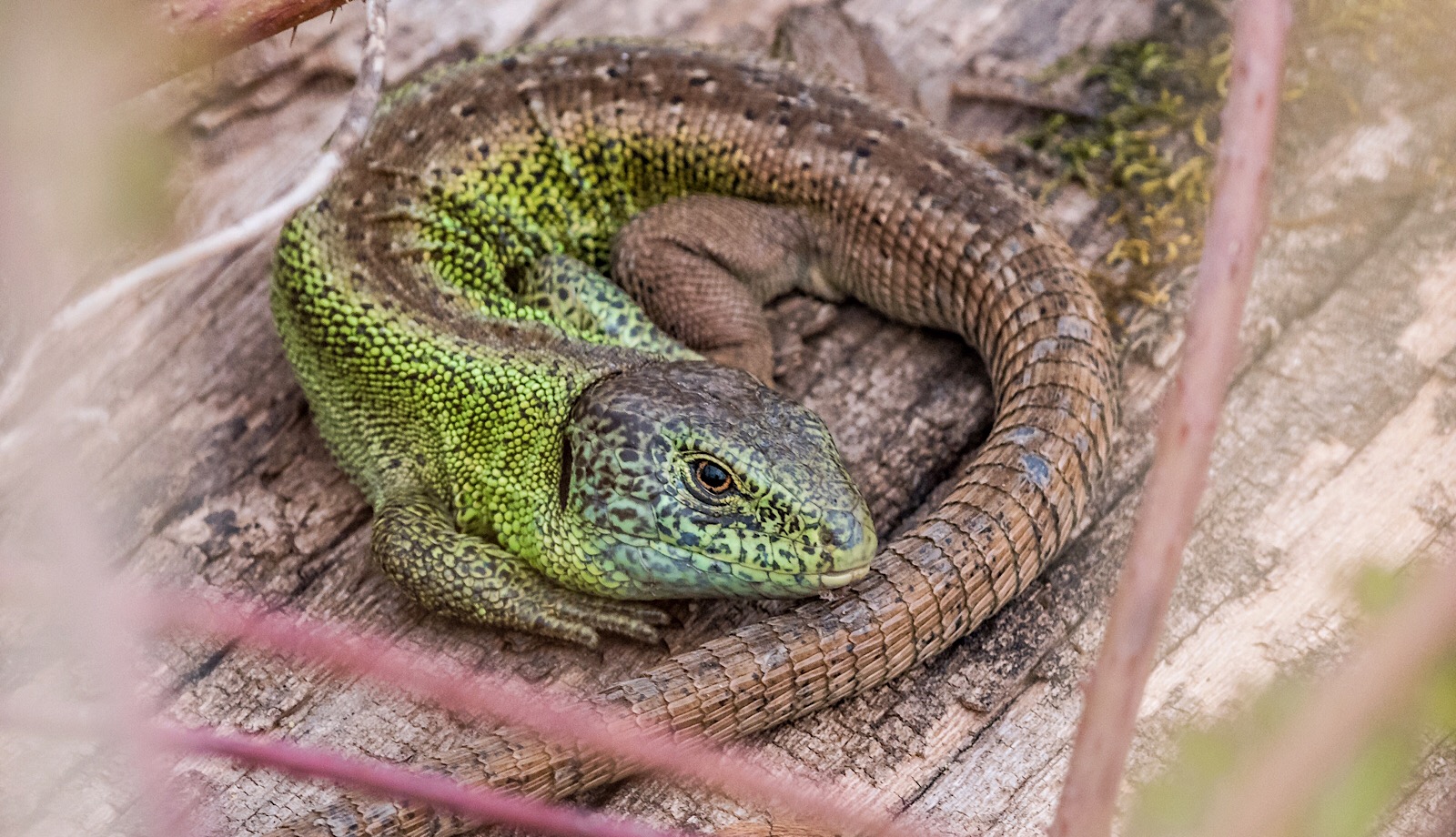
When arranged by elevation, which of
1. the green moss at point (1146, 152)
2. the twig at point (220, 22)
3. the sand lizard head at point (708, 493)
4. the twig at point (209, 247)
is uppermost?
the twig at point (220, 22)

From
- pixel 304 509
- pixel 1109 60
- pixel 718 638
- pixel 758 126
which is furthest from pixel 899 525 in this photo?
pixel 1109 60

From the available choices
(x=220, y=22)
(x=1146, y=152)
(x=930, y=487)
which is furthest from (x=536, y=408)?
(x=1146, y=152)

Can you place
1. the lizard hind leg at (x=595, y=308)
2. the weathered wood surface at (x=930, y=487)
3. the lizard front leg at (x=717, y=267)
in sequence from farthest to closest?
the lizard front leg at (x=717, y=267)
the lizard hind leg at (x=595, y=308)
the weathered wood surface at (x=930, y=487)

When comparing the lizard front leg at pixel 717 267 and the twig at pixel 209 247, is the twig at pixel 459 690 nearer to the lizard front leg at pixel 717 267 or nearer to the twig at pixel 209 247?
the twig at pixel 209 247

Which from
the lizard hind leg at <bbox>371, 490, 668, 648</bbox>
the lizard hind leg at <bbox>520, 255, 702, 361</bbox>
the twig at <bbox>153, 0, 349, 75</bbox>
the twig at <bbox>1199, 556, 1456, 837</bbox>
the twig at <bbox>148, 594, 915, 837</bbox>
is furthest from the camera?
the lizard hind leg at <bbox>520, 255, 702, 361</bbox>

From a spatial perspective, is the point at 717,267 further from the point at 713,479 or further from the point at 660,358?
the point at 713,479

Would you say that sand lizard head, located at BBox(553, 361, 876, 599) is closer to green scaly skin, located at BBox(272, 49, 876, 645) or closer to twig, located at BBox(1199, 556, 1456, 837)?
green scaly skin, located at BBox(272, 49, 876, 645)

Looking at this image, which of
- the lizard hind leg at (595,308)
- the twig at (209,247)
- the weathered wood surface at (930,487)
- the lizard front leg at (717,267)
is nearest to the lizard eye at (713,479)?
the weathered wood surface at (930,487)

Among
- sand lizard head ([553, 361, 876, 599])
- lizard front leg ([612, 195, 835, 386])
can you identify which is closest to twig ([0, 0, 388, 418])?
sand lizard head ([553, 361, 876, 599])
